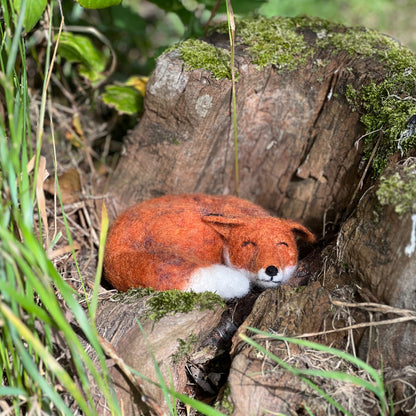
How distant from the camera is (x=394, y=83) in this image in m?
2.30

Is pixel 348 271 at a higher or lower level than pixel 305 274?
higher

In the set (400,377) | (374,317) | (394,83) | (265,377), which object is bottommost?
(265,377)

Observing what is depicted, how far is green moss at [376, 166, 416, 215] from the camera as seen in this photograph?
1666 mm

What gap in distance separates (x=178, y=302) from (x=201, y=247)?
0.43 m

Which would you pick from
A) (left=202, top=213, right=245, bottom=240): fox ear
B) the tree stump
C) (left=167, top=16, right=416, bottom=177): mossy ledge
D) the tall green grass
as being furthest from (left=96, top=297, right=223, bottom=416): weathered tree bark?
(left=167, top=16, right=416, bottom=177): mossy ledge

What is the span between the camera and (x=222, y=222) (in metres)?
2.25

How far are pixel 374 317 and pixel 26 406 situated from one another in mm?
1382

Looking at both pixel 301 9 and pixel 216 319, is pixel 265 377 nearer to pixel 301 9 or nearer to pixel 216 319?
pixel 216 319

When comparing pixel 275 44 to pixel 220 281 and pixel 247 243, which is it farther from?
pixel 220 281

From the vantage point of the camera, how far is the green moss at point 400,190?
1.67m

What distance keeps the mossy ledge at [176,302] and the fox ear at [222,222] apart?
387 millimetres

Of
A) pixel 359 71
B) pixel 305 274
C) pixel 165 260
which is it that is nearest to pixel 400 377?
pixel 305 274

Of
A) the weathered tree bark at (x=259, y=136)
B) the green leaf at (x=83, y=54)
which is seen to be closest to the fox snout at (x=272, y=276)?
the weathered tree bark at (x=259, y=136)

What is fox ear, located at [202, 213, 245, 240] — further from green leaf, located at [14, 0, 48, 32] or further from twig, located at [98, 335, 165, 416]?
green leaf, located at [14, 0, 48, 32]
